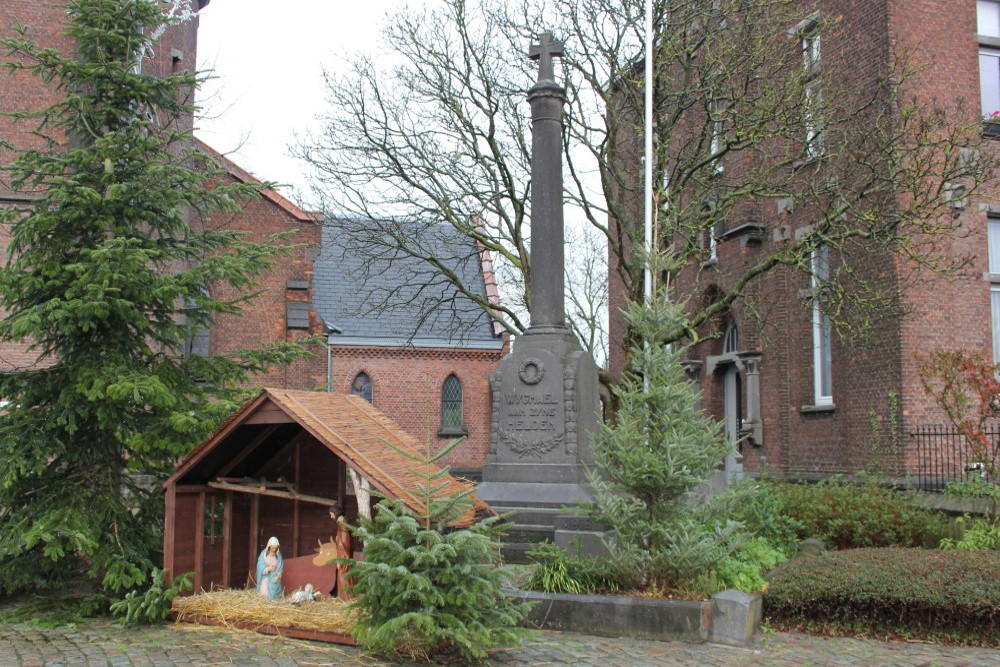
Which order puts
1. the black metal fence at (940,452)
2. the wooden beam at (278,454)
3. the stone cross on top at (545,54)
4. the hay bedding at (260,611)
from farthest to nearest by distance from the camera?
1. the black metal fence at (940,452)
2. the stone cross on top at (545,54)
3. the wooden beam at (278,454)
4. the hay bedding at (260,611)

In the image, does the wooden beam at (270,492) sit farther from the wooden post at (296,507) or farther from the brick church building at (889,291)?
the brick church building at (889,291)

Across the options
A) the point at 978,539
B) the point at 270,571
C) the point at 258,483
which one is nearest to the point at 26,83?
the point at 258,483

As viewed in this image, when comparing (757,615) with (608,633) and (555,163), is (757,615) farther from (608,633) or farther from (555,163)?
(555,163)

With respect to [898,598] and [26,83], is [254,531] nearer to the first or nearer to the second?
[898,598]

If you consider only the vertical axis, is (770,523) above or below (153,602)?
above

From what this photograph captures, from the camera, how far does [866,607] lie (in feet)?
27.6

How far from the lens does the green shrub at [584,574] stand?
26.9 feet

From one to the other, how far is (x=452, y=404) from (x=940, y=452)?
55.6 ft

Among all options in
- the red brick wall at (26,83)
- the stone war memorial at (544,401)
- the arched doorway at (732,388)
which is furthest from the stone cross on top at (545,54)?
the arched doorway at (732,388)

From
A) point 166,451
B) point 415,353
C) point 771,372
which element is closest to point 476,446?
point 415,353

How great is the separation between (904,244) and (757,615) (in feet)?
27.8

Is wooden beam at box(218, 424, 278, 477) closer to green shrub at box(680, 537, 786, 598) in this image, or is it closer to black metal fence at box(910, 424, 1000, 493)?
green shrub at box(680, 537, 786, 598)

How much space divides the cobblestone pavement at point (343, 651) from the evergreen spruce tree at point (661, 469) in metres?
0.76

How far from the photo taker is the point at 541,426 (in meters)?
10.7
